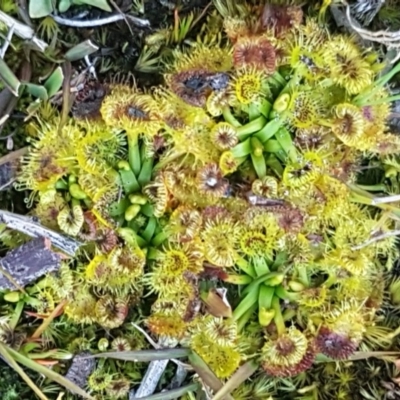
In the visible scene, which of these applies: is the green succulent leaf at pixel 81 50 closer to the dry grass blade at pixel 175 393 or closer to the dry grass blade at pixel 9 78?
the dry grass blade at pixel 9 78

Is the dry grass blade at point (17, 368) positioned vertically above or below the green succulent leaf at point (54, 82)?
below

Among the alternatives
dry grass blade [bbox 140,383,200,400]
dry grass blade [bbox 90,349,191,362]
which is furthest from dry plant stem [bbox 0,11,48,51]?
dry grass blade [bbox 140,383,200,400]

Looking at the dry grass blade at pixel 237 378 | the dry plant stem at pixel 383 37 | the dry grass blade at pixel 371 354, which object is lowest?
the dry grass blade at pixel 237 378

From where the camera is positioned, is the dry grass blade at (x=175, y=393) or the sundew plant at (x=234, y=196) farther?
the dry grass blade at (x=175, y=393)

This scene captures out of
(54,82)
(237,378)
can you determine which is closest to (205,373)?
(237,378)

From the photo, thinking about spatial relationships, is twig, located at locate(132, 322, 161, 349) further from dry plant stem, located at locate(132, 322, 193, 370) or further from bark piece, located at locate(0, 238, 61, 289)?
bark piece, located at locate(0, 238, 61, 289)

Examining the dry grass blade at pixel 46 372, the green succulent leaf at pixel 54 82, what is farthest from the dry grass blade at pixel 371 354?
the green succulent leaf at pixel 54 82
